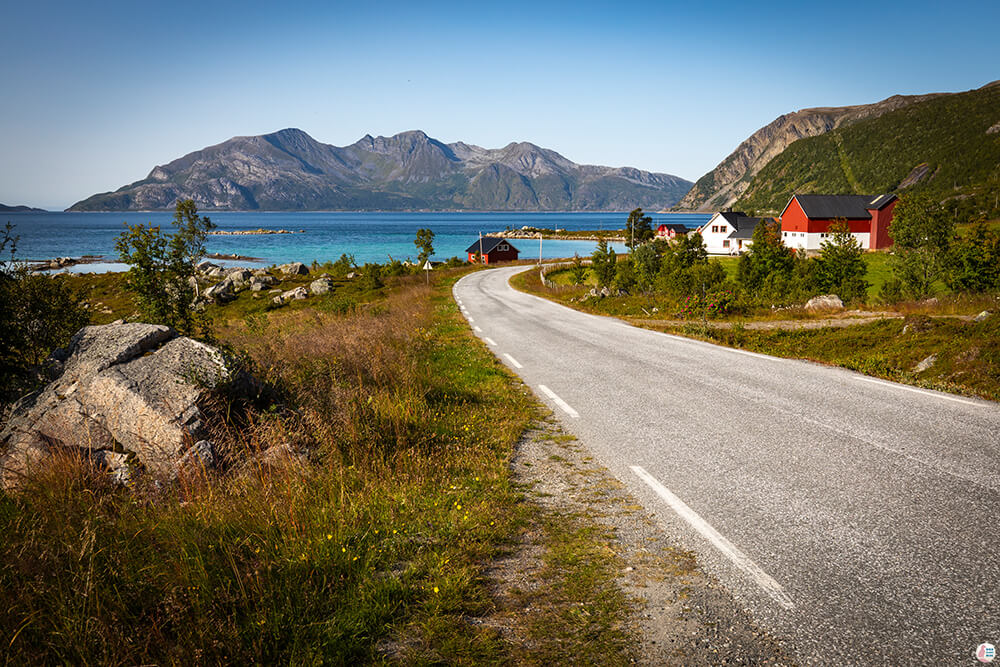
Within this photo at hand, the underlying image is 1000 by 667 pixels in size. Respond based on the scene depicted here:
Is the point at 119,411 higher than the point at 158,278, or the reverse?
the point at 158,278

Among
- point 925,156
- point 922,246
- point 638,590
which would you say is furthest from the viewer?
point 925,156

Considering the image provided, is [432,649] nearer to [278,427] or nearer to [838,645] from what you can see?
[838,645]

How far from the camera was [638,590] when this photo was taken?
12.2 feet

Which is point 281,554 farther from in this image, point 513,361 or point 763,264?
point 763,264

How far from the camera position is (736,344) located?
14227mm

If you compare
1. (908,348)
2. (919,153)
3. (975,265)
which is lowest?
(908,348)

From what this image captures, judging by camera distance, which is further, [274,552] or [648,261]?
[648,261]

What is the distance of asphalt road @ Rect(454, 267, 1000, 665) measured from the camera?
329 cm

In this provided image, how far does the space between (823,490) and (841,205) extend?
88.2 meters

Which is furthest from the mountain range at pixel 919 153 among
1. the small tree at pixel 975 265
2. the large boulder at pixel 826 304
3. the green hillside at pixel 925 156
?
the large boulder at pixel 826 304

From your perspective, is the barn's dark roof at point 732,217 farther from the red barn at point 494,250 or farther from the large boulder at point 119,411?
the large boulder at point 119,411

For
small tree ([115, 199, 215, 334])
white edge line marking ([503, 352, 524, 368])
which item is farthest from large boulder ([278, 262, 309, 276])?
white edge line marking ([503, 352, 524, 368])

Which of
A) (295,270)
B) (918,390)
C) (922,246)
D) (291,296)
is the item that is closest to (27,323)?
(918,390)

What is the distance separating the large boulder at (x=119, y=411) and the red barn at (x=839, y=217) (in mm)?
79554
